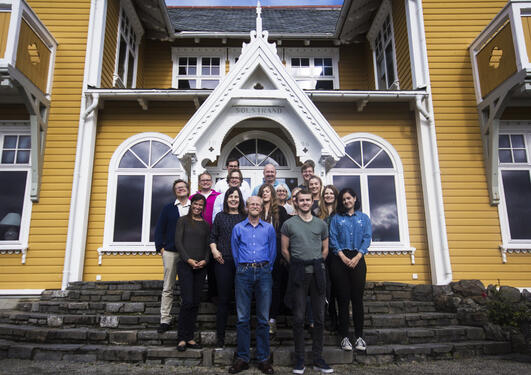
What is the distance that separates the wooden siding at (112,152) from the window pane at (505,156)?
6.69 metres

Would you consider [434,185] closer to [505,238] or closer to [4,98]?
[505,238]

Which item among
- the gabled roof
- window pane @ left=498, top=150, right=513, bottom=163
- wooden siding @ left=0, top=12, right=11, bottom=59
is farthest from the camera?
the gabled roof

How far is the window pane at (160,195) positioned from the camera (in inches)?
309

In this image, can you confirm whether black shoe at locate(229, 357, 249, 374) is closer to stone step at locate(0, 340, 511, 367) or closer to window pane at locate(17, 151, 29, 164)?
stone step at locate(0, 340, 511, 367)

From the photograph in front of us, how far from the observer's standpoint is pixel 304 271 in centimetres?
402

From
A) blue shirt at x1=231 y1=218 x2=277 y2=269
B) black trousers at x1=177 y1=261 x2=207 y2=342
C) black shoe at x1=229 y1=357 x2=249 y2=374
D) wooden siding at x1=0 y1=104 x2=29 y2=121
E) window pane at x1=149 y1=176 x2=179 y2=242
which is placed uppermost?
wooden siding at x1=0 y1=104 x2=29 y2=121

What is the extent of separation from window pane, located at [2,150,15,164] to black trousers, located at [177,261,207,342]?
17.8ft

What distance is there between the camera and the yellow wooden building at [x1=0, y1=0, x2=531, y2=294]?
6652 mm

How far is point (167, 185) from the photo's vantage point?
8031 millimetres

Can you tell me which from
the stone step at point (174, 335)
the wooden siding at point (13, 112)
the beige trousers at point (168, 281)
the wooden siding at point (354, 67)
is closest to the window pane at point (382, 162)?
the wooden siding at point (354, 67)

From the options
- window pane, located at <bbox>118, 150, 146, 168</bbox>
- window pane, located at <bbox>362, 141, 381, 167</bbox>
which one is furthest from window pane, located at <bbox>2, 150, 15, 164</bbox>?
window pane, located at <bbox>362, 141, 381, 167</bbox>

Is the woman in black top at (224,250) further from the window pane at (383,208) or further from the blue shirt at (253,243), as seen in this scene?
the window pane at (383,208)

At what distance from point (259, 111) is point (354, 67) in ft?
17.3

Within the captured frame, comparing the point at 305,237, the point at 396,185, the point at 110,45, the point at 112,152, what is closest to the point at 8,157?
the point at 112,152
